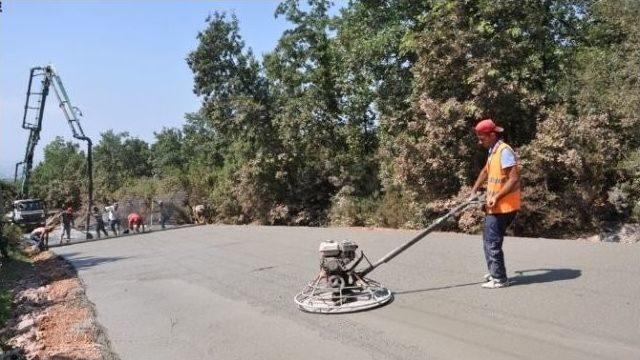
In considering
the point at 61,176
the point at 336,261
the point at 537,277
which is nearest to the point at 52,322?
the point at 336,261

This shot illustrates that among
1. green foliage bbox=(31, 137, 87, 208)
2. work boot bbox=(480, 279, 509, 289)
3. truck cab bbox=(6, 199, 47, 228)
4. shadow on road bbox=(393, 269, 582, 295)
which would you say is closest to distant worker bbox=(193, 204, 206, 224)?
truck cab bbox=(6, 199, 47, 228)

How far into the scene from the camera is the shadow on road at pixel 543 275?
669 centimetres

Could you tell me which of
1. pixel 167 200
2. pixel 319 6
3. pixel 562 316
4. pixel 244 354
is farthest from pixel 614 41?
pixel 167 200

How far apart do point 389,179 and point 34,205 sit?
2615cm

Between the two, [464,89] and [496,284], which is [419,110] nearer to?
[464,89]

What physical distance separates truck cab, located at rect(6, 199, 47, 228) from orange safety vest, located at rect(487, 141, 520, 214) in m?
31.8

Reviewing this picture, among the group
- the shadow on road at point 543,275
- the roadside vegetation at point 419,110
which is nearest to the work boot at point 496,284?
the shadow on road at point 543,275

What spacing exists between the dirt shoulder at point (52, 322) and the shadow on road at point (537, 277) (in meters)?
3.50

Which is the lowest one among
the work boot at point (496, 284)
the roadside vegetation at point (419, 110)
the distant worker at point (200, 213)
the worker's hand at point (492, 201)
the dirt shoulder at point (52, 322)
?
the dirt shoulder at point (52, 322)

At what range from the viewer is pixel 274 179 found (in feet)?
77.2

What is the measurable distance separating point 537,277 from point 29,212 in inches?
1315

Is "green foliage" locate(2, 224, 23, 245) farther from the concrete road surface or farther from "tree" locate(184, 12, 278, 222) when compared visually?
the concrete road surface

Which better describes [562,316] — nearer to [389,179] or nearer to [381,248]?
[381,248]

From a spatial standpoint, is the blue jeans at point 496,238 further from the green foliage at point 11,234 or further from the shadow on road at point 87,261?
the green foliage at point 11,234
